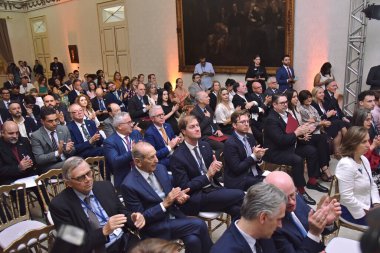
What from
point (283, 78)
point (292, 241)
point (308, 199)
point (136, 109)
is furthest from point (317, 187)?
point (283, 78)

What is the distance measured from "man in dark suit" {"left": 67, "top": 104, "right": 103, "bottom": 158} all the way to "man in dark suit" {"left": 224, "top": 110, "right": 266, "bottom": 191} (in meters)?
2.17

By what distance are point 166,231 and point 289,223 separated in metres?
1.05

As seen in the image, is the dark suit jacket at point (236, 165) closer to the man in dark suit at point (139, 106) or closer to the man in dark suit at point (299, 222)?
the man in dark suit at point (299, 222)

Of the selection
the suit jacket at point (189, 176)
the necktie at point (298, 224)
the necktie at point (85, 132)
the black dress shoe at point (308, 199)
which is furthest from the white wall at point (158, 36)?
the necktie at point (298, 224)

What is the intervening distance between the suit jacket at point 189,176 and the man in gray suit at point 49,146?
1.69 metres

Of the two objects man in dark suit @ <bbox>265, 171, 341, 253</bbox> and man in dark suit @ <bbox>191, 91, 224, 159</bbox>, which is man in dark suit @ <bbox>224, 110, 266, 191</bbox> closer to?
man in dark suit @ <bbox>265, 171, 341, 253</bbox>

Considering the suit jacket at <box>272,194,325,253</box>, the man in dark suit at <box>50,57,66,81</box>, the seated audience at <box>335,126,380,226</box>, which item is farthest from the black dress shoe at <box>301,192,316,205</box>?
the man in dark suit at <box>50,57,66,81</box>

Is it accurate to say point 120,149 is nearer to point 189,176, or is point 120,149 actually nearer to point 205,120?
point 189,176

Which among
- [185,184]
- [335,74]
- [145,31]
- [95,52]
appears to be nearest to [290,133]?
[185,184]

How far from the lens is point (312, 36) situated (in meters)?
8.48

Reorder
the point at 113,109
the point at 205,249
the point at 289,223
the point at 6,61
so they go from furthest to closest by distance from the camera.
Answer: the point at 6,61 → the point at 113,109 → the point at 205,249 → the point at 289,223

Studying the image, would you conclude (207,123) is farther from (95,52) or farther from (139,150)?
(95,52)

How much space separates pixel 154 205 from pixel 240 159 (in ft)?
4.00

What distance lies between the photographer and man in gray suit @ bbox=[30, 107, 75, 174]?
4203 mm
